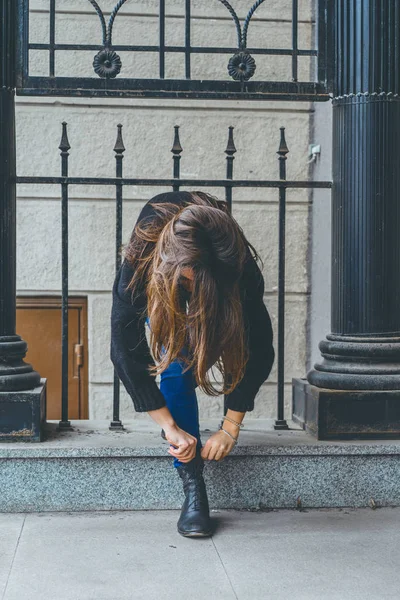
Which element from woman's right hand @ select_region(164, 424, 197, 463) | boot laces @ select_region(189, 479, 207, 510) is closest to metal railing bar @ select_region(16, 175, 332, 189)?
woman's right hand @ select_region(164, 424, 197, 463)

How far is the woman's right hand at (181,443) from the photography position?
8.68 ft

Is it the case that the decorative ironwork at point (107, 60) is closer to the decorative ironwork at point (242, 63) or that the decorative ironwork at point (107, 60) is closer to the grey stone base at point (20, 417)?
the decorative ironwork at point (242, 63)

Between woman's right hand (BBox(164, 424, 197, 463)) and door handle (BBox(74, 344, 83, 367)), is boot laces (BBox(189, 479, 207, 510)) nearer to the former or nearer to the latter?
woman's right hand (BBox(164, 424, 197, 463))

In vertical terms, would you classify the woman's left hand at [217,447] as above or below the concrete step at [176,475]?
above

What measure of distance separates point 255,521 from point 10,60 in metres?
1.99

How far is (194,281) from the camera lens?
2471 mm

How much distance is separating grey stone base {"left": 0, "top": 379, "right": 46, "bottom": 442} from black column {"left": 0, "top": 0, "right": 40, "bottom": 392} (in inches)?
3.2

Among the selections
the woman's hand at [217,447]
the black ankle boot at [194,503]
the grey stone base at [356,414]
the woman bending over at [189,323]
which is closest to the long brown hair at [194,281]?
the woman bending over at [189,323]

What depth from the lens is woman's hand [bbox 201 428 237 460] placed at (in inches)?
109

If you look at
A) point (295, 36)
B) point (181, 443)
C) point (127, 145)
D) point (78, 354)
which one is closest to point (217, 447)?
point (181, 443)

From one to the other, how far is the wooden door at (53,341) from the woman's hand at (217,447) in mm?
2549

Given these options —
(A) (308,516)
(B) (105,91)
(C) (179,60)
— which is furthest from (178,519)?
(C) (179,60)

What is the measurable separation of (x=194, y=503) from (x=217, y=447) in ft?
Result: 0.67

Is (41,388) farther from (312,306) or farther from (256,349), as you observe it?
(312,306)
